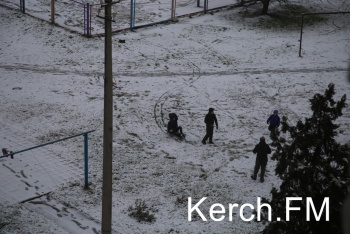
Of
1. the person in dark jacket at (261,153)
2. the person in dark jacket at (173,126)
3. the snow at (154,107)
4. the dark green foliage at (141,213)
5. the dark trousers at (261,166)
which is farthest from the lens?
the person in dark jacket at (173,126)

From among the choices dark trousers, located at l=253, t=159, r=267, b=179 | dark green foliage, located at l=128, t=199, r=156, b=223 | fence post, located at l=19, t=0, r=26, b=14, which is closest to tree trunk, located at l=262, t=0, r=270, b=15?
fence post, located at l=19, t=0, r=26, b=14

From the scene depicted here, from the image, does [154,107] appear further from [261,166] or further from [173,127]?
[261,166]

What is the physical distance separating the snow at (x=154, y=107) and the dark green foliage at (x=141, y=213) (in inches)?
7.3

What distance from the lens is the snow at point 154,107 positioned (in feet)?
47.0

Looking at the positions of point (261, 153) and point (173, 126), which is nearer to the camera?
point (261, 153)

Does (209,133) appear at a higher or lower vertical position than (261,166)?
lower

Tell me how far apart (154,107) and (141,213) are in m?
8.27

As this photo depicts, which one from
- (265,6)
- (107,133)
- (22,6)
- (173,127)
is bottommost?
(173,127)

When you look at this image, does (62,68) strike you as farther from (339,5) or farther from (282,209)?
(339,5)

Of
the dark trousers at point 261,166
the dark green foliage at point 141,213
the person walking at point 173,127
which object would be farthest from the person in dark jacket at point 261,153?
the person walking at point 173,127

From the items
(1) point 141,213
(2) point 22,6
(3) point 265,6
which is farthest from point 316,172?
(2) point 22,6

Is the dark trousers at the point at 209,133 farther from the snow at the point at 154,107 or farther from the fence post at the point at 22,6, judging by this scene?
the fence post at the point at 22,6

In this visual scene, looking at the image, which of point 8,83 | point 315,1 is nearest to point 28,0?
point 8,83

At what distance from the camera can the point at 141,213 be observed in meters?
13.6
